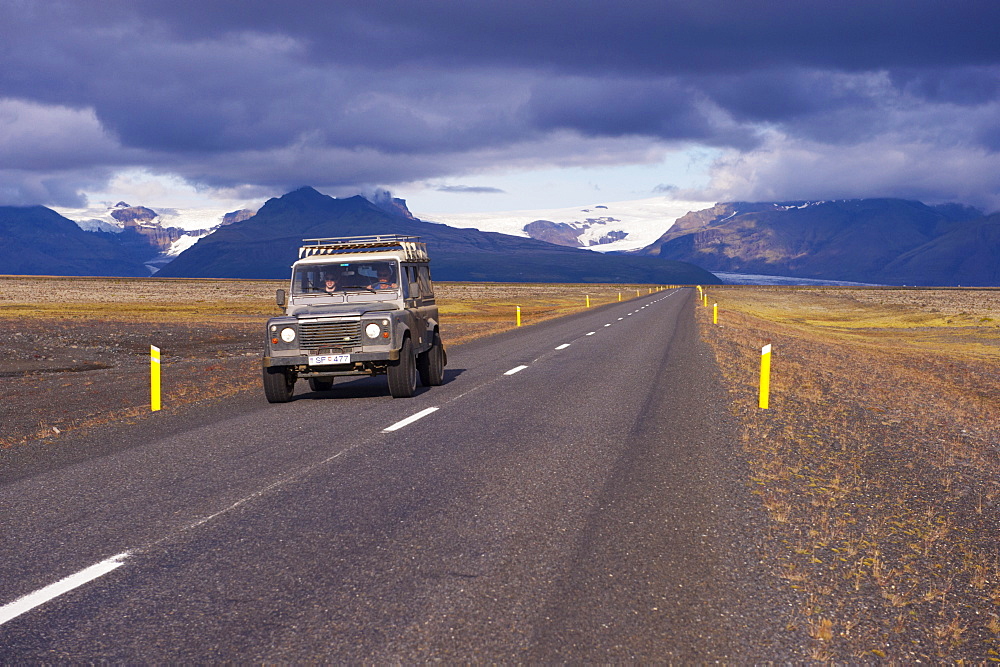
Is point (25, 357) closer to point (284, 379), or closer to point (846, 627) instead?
point (284, 379)

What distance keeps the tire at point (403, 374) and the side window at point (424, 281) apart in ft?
7.39

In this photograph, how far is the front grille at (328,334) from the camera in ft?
40.3

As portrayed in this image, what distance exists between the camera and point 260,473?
7.60 m

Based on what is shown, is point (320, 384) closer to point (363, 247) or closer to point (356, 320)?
point (363, 247)

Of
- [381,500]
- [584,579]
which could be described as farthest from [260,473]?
[584,579]

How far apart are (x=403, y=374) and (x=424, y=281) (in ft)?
10.9

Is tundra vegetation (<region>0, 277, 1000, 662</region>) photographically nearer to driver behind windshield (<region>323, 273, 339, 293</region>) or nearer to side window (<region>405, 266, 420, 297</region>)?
driver behind windshield (<region>323, 273, 339, 293</region>)

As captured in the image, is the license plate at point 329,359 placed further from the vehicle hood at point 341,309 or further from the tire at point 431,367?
the tire at point 431,367

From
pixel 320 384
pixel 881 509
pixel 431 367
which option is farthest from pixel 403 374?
pixel 881 509

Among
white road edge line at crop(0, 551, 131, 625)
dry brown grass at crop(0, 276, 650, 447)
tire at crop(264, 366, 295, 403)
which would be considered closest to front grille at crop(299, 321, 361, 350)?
tire at crop(264, 366, 295, 403)

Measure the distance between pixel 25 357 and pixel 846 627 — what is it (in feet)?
86.9

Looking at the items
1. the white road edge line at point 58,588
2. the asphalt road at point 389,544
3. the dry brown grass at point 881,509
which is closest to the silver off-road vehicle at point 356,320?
the asphalt road at point 389,544

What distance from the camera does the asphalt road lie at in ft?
13.4

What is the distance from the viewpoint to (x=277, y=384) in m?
12.4
